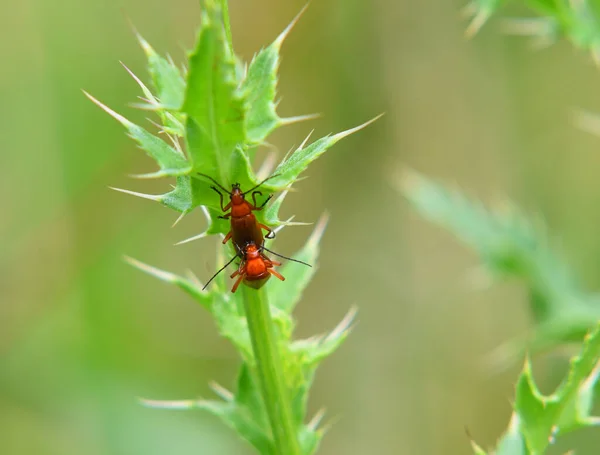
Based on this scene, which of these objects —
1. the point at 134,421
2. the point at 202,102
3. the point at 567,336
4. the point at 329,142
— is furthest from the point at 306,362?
the point at 134,421

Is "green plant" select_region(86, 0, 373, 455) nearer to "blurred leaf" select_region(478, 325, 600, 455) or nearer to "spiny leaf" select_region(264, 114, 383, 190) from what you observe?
"spiny leaf" select_region(264, 114, 383, 190)

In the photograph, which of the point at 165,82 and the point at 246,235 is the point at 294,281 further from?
the point at 165,82

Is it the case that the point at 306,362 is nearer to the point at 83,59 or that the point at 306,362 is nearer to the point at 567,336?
the point at 567,336

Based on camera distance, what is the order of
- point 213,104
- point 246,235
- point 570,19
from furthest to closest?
Result: 1. point 570,19
2. point 246,235
3. point 213,104

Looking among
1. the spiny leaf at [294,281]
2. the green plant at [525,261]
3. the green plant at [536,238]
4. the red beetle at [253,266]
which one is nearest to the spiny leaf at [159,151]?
the red beetle at [253,266]

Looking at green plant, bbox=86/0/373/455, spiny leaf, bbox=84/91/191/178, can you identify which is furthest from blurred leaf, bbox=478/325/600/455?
spiny leaf, bbox=84/91/191/178

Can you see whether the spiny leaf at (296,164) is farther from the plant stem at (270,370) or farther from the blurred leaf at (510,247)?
the blurred leaf at (510,247)

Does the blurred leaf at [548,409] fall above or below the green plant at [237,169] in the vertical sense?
below

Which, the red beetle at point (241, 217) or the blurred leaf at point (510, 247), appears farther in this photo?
the blurred leaf at point (510, 247)

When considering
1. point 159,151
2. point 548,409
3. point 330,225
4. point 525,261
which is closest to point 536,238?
point 525,261
